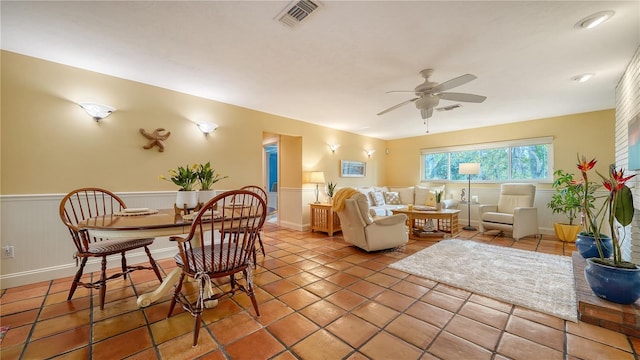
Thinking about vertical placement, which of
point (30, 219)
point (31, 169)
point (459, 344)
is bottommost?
point (459, 344)

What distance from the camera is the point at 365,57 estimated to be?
8.16ft

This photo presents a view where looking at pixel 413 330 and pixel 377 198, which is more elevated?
pixel 377 198

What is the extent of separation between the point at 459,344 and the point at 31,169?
419 centimetres

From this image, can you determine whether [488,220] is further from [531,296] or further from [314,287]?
[314,287]

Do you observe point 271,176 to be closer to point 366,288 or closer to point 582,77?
point 366,288

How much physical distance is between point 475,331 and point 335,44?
2.59 m

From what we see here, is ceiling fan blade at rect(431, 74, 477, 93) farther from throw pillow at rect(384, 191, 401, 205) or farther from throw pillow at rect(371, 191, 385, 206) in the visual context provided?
throw pillow at rect(384, 191, 401, 205)

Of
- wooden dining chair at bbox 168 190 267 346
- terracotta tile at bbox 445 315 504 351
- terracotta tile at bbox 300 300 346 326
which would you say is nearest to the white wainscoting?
wooden dining chair at bbox 168 190 267 346

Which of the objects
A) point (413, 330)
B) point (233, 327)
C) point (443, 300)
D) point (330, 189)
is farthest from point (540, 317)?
point (330, 189)

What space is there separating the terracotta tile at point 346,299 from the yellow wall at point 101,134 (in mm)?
2560

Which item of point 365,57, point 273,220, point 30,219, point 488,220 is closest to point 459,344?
point 365,57

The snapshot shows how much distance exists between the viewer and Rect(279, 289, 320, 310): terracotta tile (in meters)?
2.04

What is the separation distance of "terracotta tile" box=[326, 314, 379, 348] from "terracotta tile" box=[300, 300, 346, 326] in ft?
0.20

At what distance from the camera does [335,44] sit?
225 centimetres
